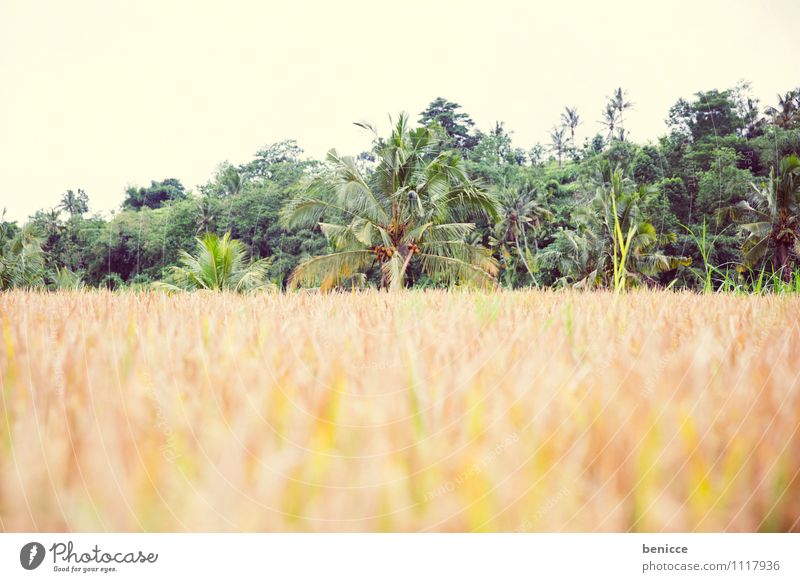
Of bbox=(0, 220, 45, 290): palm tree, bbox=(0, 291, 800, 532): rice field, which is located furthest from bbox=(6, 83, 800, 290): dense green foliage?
bbox=(0, 291, 800, 532): rice field

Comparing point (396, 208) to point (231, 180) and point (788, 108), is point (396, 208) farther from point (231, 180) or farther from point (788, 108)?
point (231, 180)

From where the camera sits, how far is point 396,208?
864cm

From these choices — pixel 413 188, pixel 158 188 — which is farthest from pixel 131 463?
pixel 158 188

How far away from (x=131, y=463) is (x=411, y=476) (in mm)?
169

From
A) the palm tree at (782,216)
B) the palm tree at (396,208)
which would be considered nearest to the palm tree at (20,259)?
the palm tree at (396,208)

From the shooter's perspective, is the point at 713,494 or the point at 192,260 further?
the point at 192,260

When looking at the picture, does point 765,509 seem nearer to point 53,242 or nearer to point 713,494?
point 713,494

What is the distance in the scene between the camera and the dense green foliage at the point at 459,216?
20.0ft

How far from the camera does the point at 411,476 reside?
319 millimetres
